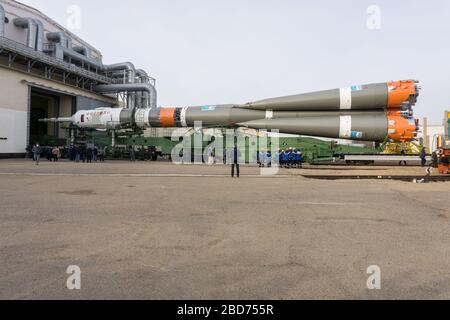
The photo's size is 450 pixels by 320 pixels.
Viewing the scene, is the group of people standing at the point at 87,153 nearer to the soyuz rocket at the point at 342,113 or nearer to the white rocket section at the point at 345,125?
the soyuz rocket at the point at 342,113

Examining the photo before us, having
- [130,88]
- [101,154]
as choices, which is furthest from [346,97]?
[130,88]

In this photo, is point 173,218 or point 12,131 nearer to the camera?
point 173,218

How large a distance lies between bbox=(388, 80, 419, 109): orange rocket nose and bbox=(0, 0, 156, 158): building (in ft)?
87.5

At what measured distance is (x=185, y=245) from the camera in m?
4.25

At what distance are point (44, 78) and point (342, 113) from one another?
28126mm

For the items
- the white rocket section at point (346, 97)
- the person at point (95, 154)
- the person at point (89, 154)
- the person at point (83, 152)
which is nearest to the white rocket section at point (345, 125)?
the white rocket section at point (346, 97)

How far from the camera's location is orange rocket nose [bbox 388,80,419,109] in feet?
53.3

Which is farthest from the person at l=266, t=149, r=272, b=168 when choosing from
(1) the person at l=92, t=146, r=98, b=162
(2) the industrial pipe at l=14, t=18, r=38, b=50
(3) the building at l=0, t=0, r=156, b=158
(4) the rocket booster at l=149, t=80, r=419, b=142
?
(2) the industrial pipe at l=14, t=18, r=38, b=50

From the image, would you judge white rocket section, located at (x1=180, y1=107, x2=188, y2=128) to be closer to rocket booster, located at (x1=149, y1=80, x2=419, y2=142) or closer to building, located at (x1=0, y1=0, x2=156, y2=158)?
rocket booster, located at (x1=149, y1=80, x2=419, y2=142)

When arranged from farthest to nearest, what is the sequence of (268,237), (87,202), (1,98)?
(1,98) < (87,202) < (268,237)

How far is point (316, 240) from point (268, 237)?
700 millimetres

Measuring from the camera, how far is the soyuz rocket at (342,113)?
54.4 ft

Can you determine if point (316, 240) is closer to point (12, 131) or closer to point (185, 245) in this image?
point (185, 245)

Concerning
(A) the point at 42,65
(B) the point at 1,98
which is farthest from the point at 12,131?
(A) the point at 42,65
